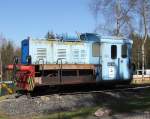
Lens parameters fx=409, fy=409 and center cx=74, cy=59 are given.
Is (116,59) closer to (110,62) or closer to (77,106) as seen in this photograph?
(110,62)

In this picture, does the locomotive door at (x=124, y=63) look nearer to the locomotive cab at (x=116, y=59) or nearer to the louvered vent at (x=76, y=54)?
the locomotive cab at (x=116, y=59)

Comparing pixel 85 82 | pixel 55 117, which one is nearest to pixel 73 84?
pixel 85 82

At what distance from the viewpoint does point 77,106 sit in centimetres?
1820

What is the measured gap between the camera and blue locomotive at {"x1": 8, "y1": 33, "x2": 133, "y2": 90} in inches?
806

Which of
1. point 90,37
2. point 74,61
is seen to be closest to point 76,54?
point 74,61

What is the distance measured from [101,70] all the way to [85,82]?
131cm

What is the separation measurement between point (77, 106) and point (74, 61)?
4.85 meters

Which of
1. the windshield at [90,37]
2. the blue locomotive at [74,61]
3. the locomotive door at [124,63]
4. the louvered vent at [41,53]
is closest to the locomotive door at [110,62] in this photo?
the blue locomotive at [74,61]

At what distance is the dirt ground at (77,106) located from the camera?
1358 cm

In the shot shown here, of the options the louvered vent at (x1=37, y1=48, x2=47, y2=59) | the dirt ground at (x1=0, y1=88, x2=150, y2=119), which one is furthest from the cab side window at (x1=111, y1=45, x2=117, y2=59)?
the louvered vent at (x1=37, y1=48, x2=47, y2=59)

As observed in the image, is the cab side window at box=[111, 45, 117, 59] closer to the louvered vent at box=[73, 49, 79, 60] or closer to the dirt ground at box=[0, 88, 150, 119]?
the louvered vent at box=[73, 49, 79, 60]

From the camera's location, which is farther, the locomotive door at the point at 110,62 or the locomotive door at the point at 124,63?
the locomotive door at the point at 124,63

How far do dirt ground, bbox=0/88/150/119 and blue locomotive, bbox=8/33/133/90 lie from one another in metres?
1.32

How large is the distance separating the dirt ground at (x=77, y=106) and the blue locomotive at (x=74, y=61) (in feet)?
4.33
